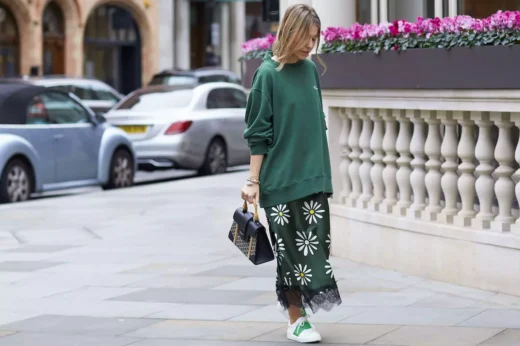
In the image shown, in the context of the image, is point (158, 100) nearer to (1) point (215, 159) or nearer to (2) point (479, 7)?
(1) point (215, 159)

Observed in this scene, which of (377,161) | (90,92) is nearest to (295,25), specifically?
(377,161)

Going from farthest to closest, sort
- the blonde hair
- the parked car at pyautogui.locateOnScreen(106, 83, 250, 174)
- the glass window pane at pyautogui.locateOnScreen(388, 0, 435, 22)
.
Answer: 1. the parked car at pyautogui.locateOnScreen(106, 83, 250, 174)
2. the glass window pane at pyautogui.locateOnScreen(388, 0, 435, 22)
3. the blonde hair

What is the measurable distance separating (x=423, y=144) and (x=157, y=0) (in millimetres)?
37949

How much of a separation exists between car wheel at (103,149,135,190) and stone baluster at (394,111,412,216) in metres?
8.80

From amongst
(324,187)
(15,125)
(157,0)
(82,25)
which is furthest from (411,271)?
(157,0)

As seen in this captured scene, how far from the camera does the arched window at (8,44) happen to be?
37625 mm

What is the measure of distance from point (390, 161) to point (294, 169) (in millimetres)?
2543

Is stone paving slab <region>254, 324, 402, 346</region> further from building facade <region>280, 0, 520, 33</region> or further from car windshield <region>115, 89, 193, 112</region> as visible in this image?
car windshield <region>115, 89, 193, 112</region>

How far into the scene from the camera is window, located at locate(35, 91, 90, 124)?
599 inches

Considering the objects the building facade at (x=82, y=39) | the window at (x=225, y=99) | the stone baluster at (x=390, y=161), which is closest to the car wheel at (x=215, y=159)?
the window at (x=225, y=99)

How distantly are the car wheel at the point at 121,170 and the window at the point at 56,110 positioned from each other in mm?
874

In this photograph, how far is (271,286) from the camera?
7930 millimetres

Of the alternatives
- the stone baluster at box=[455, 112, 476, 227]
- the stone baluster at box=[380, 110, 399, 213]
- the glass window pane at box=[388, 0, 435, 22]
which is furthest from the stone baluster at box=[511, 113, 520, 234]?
the glass window pane at box=[388, 0, 435, 22]

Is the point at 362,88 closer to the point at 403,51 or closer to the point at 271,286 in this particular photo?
the point at 403,51
